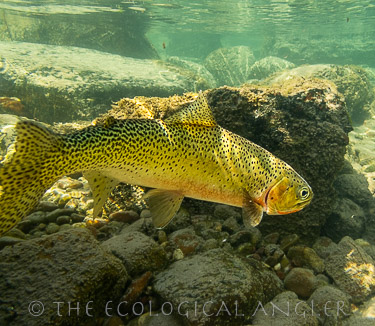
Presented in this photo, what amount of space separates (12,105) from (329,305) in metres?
11.9

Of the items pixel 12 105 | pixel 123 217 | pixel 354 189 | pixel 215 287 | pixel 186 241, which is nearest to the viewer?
pixel 215 287

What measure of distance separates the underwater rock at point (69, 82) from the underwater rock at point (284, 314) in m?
10.3

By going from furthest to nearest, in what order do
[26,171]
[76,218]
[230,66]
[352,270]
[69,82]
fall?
[230,66] < [69,82] < [76,218] < [352,270] < [26,171]

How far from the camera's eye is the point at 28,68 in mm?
11711

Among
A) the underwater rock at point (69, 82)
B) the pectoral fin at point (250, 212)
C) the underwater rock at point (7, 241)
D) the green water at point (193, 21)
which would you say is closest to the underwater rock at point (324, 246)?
the pectoral fin at point (250, 212)

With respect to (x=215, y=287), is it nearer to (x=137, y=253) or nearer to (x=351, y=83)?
(x=137, y=253)

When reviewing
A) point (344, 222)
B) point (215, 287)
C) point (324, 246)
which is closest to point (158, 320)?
point (215, 287)

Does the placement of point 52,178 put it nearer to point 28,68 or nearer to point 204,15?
point 28,68

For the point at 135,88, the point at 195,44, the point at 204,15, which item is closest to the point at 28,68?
the point at 135,88

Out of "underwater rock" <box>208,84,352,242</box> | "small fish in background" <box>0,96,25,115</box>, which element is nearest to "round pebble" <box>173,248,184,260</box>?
"underwater rock" <box>208,84,352,242</box>

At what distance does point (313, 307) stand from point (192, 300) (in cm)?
178

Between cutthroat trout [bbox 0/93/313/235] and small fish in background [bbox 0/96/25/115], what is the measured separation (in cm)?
966

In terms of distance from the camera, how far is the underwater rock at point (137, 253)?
122 inches

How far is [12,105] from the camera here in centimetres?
1005
